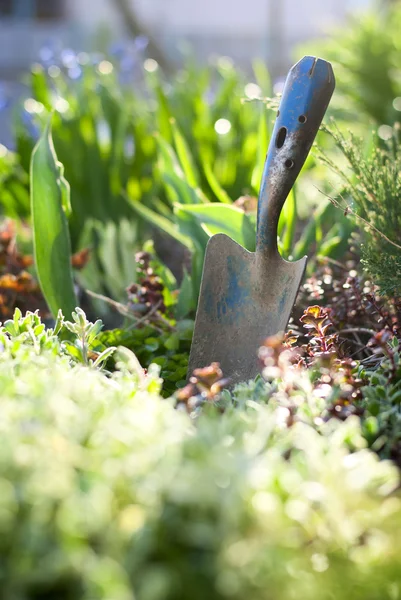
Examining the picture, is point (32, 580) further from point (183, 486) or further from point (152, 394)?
point (152, 394)

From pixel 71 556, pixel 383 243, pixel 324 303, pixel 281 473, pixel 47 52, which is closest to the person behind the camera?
pixel 71 556

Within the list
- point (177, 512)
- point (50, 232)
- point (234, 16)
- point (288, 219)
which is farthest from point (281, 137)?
point (234, 16)

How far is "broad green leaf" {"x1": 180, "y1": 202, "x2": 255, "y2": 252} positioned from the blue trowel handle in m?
0.14

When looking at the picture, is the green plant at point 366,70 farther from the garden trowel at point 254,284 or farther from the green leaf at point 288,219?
the garden trowel at point 254,284

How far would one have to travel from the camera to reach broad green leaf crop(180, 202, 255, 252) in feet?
4.27

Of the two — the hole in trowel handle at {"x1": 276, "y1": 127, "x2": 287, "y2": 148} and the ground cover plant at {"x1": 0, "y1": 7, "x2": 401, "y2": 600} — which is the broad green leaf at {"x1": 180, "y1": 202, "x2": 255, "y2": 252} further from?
the hole in trowel handle at {"x1": 276, "y1": 127, "x2": 287, "y2": 148}

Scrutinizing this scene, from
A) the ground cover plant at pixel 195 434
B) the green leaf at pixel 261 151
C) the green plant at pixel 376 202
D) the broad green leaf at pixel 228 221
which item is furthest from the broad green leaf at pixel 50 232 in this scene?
the green plant at pixel 376 202

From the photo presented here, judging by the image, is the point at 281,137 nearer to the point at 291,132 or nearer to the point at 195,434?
the point at 291,132

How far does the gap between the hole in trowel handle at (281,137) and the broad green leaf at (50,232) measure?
466 mm

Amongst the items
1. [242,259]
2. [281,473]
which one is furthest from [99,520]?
[242,259]

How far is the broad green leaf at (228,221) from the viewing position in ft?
4.27

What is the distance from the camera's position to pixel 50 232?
1352mm

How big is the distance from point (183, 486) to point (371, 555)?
0.58 ft

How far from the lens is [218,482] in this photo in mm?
590
